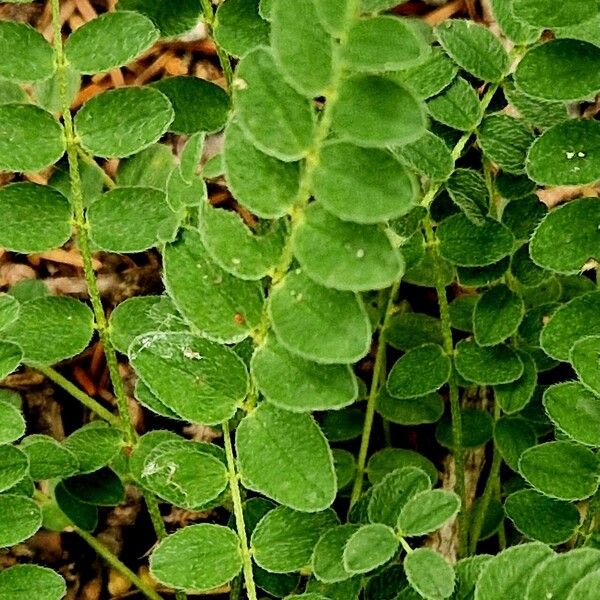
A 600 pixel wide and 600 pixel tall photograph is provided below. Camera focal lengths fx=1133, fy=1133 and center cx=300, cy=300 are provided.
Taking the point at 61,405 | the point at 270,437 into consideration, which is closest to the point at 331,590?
the point at 270,437

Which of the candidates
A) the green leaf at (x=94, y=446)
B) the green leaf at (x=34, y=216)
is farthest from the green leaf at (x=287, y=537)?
the green leaf at (x=34, y=216)

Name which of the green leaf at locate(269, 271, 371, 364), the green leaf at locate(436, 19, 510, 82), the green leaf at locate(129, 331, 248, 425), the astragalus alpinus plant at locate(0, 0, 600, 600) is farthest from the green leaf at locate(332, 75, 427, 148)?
the green leaf at locate(436, 19, 510, 82)

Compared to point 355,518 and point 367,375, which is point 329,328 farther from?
point 367,375

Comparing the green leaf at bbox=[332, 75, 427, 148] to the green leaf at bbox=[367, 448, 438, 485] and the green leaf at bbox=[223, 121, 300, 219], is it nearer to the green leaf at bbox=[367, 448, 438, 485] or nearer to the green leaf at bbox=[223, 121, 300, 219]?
the green leaf at bbox=[223, 121, 300, 219]

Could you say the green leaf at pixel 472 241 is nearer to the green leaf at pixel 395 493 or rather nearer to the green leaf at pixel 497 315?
the green leaf at pixel 497 315

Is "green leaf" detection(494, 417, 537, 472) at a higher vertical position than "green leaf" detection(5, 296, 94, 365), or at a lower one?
lower

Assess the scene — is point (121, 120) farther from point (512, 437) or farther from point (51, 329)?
point (512, 437)

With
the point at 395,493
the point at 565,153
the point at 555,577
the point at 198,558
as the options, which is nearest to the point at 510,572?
the point at 555,577
